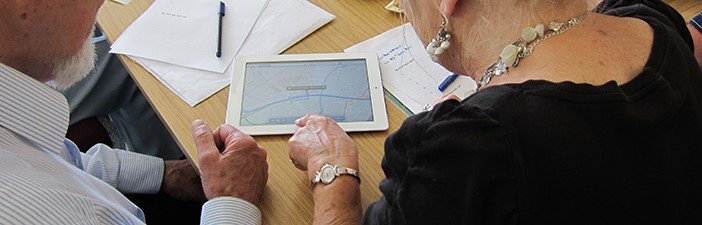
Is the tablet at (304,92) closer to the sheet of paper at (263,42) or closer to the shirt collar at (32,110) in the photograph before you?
the sheet of paper at (263,42)

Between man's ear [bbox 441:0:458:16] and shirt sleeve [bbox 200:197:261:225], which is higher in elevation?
man's ear [bbox 441:0:458:16]

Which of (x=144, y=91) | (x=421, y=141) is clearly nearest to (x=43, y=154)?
(x=144, y=91)

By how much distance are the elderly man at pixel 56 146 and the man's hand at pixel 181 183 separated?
8.5 inches

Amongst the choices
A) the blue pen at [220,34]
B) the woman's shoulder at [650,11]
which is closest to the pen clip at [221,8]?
the blue pen at [220,34]

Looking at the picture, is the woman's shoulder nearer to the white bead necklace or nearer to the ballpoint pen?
the white bead necklace

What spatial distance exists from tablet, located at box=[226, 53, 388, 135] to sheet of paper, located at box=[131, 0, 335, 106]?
0.12ft

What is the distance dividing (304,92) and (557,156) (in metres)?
0.54

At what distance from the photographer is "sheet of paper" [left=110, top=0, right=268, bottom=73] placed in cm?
109

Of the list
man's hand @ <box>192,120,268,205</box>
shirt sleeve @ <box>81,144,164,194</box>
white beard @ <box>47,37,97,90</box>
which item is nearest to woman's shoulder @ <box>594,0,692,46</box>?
man's hand @ <box>192,120,268,205</box>

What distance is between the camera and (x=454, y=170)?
0.59 m

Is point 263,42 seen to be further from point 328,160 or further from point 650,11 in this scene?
point 650,11

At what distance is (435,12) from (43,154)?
58 cm

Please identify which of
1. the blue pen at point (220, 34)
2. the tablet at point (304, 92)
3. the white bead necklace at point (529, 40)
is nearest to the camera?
the white bead necklace at point (529, 40)

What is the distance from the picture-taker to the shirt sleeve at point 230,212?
2.78ft
